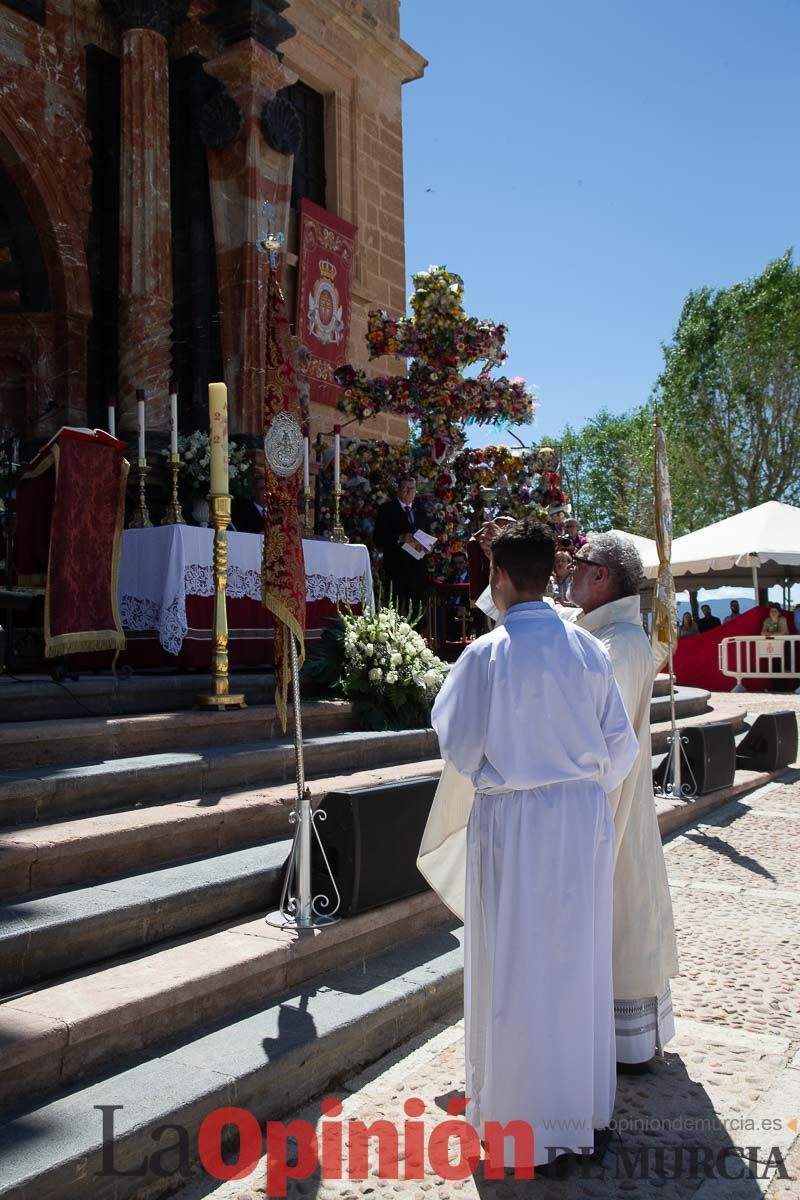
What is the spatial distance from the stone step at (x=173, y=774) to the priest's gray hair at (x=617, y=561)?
8.03ft

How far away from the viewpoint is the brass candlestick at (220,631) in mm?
6281

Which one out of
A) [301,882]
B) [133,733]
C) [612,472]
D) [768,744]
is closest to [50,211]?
[133,733]

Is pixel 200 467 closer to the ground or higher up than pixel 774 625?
higher up

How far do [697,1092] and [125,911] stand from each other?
2.10 metres

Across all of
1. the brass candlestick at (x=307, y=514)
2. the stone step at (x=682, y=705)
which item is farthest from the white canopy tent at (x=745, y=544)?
the brass candlestick at (x=307, y=514)

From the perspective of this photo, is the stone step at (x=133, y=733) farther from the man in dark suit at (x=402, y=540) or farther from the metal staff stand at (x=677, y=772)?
the man in dark suit at (x=402, y=540)

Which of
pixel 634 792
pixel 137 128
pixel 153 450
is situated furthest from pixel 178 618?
pixel 137 128

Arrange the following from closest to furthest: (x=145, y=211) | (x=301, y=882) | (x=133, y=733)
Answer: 1. (x=301, y=882)
2. (x=133, y=733)
3. (x=145, y=211)

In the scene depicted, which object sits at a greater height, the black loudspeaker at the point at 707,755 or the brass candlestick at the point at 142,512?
the brass candlestick at the point at 142,512

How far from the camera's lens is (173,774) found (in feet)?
16.6

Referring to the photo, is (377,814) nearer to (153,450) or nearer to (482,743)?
(482,743)

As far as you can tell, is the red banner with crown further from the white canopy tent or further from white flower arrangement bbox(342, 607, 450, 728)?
the white canopy tent

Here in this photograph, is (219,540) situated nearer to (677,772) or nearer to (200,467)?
(200,467)

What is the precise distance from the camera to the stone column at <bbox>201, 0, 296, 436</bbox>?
10.8 m
